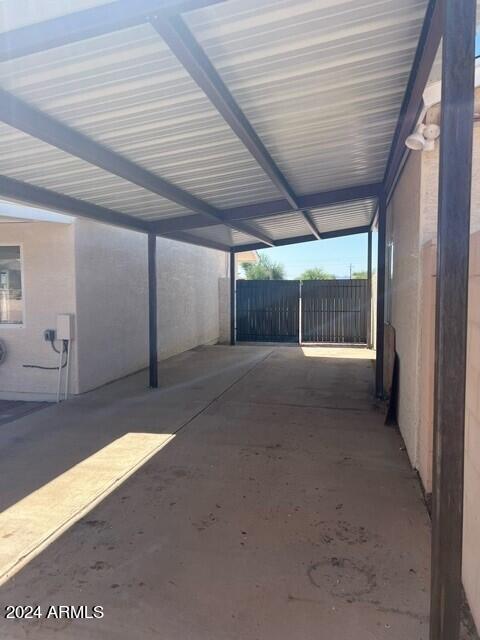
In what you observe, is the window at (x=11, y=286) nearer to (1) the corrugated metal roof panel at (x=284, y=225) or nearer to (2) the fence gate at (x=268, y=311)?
(1) the corrugated metal roof panel at (x=284, y=225)

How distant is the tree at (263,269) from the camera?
113ft

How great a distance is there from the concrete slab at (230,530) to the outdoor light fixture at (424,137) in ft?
8.81

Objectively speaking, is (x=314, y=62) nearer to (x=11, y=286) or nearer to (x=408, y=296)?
(x=408, y=296)

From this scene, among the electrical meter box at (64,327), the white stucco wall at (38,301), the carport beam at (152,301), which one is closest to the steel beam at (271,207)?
the carport beam at (152,301)

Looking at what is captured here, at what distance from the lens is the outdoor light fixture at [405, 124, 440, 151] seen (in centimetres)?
359

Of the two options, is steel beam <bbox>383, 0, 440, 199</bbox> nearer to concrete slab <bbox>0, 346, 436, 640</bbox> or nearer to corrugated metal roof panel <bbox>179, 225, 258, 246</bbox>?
concrete slab <bbox>0, 346, 436, 640</bbox>

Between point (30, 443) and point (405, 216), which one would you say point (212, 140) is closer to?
point (405, 216)

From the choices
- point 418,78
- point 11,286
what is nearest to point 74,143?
point 418,78

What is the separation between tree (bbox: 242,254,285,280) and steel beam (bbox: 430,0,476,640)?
1271 inches

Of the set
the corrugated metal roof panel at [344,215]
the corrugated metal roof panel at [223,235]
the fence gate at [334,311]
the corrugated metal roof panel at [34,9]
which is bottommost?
the fence gate at [334,311]

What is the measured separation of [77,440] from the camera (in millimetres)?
5203

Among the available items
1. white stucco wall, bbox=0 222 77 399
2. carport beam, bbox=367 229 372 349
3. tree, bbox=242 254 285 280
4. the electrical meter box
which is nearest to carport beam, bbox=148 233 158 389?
white stucco wall, bbox=0 222 77 399

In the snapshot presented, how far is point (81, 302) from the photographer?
723cm

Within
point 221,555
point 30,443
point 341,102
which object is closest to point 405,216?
point 341,102
